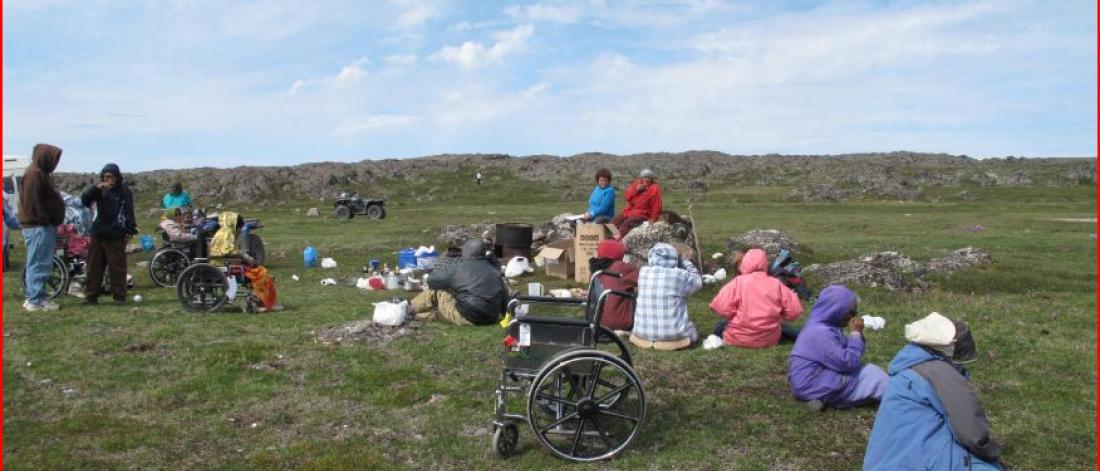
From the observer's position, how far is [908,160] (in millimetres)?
95812

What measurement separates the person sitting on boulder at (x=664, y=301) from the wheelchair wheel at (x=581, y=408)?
2462 millimetres

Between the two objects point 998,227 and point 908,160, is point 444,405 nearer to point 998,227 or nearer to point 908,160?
point 998,227

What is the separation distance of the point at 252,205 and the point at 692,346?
155ft

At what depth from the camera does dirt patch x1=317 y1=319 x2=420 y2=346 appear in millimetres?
9797

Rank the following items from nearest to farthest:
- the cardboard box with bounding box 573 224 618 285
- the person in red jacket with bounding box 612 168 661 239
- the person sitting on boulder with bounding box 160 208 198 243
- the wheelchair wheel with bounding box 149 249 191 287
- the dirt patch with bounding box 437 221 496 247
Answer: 1. the person sitting on boulder with bounding box 160 208 198 243
2. the wheelchair wheel with bounding box 149 249 191 287
3. the cardboard box with bounding box 573 224 618 285
4. the person in red jacket with bounding box 612 168 661 239
5. the dirt patch with bounding box 437 221 496 247

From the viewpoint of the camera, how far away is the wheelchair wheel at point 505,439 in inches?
245

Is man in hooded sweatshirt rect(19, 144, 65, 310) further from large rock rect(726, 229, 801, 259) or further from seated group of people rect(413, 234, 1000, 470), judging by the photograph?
large rock rect(726, 229, 801, 259)

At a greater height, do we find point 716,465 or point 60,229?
point 60,229

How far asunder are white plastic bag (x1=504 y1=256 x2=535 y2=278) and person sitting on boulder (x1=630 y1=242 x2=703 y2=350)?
660cm

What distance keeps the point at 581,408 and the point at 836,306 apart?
253 cm

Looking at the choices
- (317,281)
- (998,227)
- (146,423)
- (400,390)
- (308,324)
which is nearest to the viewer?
(146,423)

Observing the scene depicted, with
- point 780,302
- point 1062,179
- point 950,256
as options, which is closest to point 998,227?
point 950,256

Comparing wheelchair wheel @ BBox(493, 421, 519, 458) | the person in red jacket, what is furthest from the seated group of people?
the person in red jacket

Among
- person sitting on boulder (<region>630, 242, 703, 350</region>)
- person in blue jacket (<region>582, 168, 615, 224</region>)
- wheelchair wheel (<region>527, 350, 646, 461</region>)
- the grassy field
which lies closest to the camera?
wheelchair wheel (<region>527, 350, 646, 461</region>)
